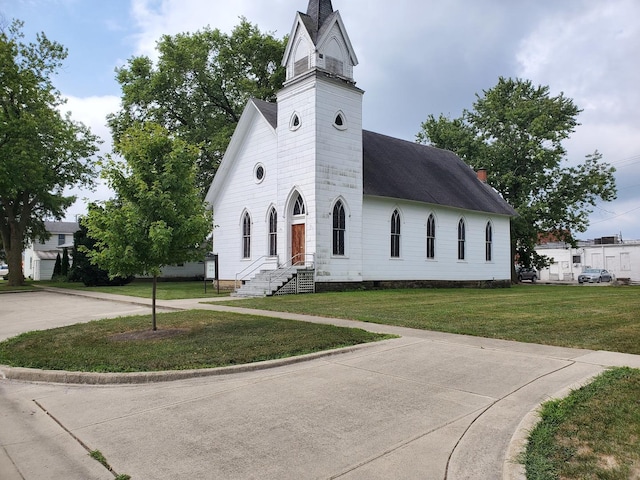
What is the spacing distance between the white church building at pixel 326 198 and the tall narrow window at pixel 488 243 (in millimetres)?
1418

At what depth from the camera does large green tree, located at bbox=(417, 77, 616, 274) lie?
3500cm

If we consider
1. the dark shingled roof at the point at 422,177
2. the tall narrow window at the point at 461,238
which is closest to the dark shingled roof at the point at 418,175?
the dark shingled roof at the point at 422,177

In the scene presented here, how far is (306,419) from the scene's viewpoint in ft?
16.3

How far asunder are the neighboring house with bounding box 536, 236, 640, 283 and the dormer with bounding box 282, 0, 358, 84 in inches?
1544

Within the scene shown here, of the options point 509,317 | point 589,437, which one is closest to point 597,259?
point 509,317

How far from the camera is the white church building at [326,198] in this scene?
21938 millimetres

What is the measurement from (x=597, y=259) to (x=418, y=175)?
40.8 m

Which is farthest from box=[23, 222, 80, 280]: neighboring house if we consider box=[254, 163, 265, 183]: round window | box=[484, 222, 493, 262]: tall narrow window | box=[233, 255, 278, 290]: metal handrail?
box=[484, 222, 493, 262]: tall narrow window

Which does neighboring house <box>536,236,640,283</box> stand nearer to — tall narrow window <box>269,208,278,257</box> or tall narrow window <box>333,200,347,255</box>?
tall narrow window <box>333,200,347,255</box>

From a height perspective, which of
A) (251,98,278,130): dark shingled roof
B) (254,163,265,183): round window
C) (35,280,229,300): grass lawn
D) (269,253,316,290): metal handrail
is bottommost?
(35,280,229,300): grass lawn

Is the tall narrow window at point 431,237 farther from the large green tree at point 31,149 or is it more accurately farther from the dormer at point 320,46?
the large green tree at point 31,149

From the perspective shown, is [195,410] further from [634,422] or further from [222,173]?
[222,173]

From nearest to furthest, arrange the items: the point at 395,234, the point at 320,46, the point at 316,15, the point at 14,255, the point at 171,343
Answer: the point at 171,343
the point at 320,46
the point at 316,15
the point at 395,234
the point at 14,255

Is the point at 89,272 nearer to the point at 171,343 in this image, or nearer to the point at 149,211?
the point at 149,211
